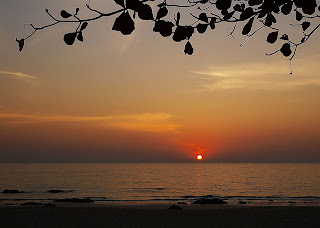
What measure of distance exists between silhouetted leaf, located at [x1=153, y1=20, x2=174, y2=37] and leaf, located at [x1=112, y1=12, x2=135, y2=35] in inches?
14.0

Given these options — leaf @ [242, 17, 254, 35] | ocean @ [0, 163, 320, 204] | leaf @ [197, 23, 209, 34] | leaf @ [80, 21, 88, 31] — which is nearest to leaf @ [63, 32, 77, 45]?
leaf @ [80, 21, 88, 31]

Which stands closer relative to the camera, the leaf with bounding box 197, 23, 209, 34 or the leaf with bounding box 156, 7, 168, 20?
the leaf with bounding box 156, 7, 168, 20

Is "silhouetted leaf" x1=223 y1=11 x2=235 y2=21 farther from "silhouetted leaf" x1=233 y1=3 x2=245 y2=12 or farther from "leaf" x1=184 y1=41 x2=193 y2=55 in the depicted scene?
"leaf" x1=184 y1=41 x2=193 y2=55

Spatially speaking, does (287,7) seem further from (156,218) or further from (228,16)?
(156,218)

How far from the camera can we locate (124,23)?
2082mm

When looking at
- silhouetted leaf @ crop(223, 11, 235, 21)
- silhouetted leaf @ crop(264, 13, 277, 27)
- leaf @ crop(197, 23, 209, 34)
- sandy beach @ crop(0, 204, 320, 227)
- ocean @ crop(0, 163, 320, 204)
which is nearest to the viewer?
leaf @ crop(197, 23, 209, 34)

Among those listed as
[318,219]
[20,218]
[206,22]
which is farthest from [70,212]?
[206,22]

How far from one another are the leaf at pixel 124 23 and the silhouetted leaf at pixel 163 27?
0.36 metres

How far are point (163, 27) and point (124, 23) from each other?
42 cm

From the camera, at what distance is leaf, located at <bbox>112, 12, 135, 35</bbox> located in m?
2.08

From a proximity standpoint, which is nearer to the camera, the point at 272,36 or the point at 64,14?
the point at 64,14

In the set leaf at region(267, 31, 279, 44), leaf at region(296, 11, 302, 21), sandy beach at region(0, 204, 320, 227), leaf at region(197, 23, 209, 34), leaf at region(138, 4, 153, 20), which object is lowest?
sandy beach at region(0, 204, 320, 227)

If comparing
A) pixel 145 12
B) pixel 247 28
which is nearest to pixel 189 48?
pixel 247 28

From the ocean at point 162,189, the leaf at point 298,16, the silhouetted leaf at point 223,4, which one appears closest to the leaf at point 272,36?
the silhouetted leaf at point 223,4
